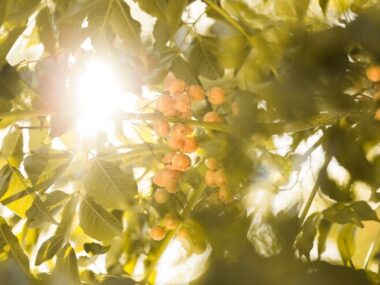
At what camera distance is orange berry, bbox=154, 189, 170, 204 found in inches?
35.5

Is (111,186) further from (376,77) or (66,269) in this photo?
(376,77)

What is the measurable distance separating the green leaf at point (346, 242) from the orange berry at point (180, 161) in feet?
0.78

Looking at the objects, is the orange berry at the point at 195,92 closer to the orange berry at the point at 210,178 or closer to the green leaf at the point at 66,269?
the orange berry at the point at 210,178

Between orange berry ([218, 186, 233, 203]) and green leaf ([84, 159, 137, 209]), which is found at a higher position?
green leaf ([84, 159, 137, 209])

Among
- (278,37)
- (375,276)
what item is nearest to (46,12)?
(278,37)

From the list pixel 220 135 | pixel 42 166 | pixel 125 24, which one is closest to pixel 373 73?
pixel 220 135

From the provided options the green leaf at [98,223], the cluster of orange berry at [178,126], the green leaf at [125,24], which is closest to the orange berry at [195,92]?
the cluster of orange berry at [178,126]

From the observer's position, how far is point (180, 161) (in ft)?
2.81

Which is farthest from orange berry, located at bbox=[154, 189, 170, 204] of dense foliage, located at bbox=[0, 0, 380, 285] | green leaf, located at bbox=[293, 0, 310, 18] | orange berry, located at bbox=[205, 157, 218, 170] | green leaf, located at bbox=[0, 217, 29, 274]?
green leaf, located at bbox=[293, 0, 310, 18]

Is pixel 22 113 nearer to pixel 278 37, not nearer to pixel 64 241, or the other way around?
pixel 64 241

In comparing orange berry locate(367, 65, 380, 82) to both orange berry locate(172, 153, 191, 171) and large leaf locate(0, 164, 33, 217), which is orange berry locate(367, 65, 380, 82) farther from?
large leaf locate(0, 164, 33, 217)

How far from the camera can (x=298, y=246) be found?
748mm

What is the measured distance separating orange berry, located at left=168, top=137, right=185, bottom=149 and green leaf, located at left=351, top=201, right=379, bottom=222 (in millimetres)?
263

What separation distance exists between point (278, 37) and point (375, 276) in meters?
0.33
